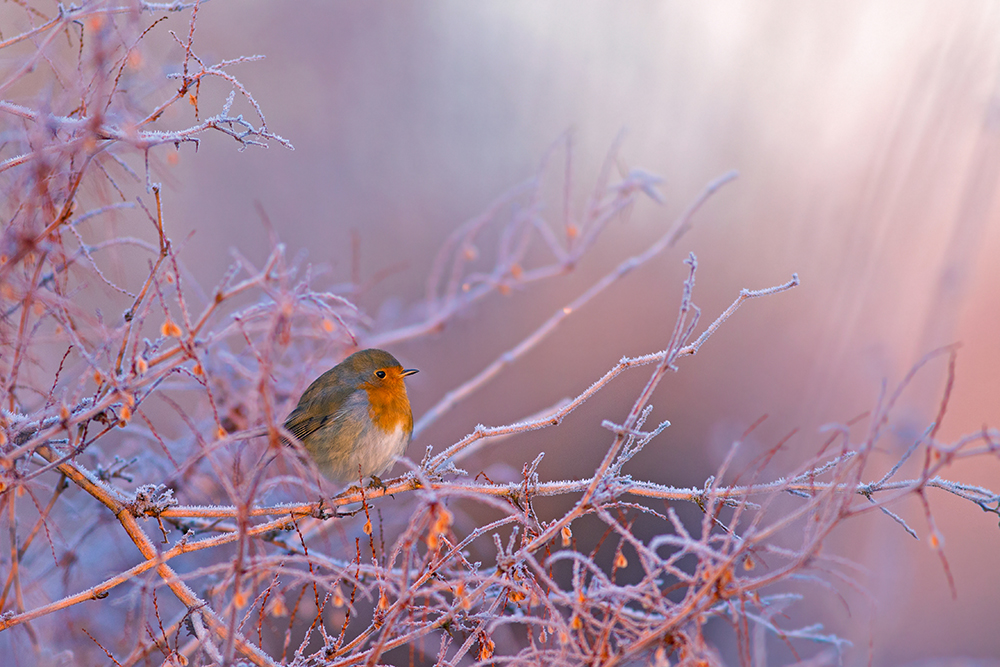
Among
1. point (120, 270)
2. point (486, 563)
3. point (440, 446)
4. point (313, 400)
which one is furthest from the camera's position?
point (440, 446)

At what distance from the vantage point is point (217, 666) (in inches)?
62.0

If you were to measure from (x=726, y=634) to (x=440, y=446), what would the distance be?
2.89 metres

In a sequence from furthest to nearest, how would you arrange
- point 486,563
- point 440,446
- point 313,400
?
point 440,446, point 486,563, point 313,400

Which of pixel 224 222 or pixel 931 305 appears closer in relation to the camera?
pixel 931 305

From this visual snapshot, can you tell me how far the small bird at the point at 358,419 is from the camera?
3412 millimetres

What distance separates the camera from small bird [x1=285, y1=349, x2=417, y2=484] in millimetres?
3412

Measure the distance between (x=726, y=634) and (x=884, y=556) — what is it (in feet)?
5.05

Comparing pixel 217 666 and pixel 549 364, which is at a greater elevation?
pixel 549 364

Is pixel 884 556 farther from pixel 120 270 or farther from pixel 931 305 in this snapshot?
pixel 120 270

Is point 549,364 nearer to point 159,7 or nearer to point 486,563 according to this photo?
point 486,563

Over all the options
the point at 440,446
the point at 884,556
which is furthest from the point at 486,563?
the point at 884,556

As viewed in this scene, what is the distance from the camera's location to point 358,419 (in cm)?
345

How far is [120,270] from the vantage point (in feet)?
5.78

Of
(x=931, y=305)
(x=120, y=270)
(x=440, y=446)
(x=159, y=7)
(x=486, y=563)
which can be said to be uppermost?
(x=931, y=305)
